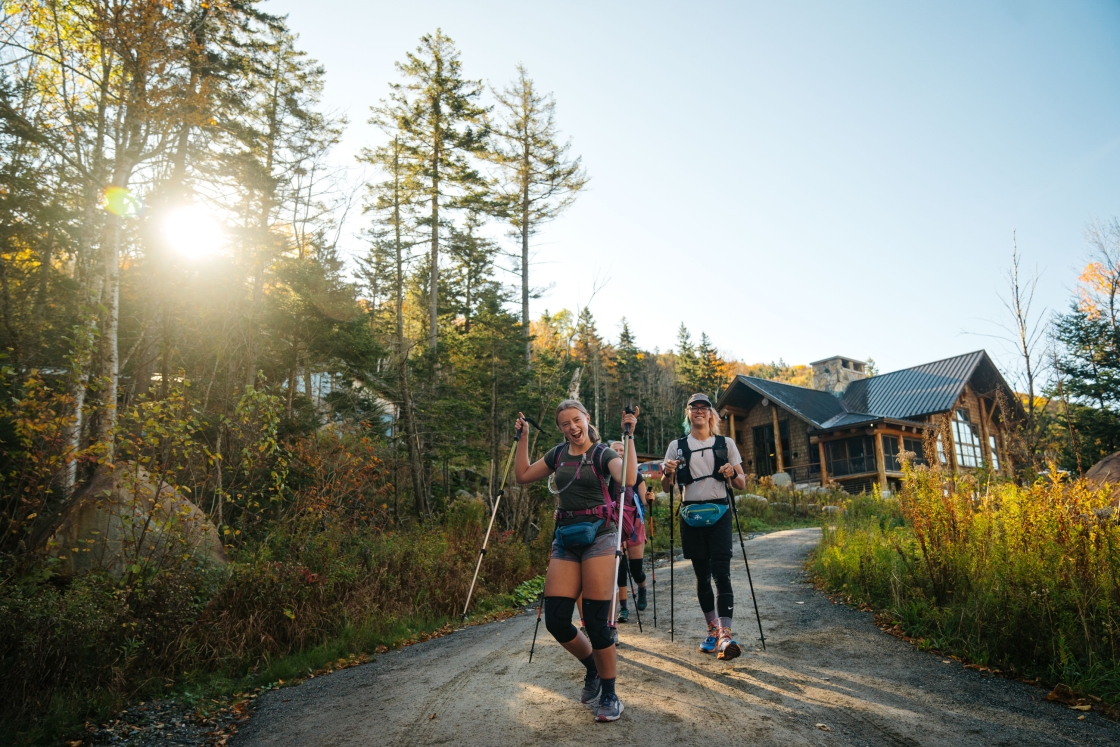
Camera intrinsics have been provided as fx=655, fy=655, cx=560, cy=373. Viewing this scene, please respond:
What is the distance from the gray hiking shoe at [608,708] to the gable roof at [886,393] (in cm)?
2709

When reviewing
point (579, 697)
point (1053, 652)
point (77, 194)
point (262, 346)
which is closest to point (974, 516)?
point (1053, 652)

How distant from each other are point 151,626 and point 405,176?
66.2 feet

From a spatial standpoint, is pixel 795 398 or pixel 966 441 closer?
pixel 966 441

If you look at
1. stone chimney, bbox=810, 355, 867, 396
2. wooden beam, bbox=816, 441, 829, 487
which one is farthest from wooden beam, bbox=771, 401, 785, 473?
stone chimney, bbox=810, 355, 867, 396

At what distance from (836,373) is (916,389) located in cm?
719

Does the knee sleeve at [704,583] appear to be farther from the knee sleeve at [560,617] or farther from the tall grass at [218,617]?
the tall grass at [218,617]

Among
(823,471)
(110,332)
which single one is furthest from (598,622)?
(823,471)

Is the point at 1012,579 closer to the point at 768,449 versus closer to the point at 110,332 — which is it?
the point at 110,332

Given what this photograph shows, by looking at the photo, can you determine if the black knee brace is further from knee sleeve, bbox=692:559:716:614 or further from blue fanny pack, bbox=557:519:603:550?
knee sleeve, bbox=692:559:716:614

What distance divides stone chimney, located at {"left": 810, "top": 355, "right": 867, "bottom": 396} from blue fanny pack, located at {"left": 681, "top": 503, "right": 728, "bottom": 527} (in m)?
34.6

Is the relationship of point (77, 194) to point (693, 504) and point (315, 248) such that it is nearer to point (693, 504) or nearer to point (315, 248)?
point (315, 248)

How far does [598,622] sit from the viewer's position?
13.5 feet

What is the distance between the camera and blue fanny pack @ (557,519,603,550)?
430 cm

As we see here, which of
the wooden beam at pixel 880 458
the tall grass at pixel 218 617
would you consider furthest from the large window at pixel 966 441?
the tall grass at pixel 218 617
